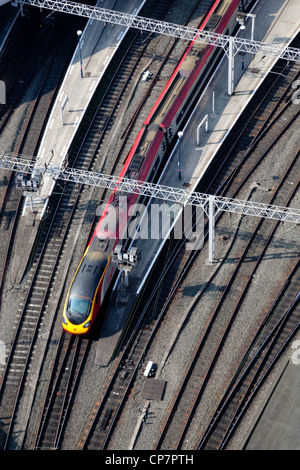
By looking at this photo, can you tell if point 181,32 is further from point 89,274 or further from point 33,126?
point 89,274

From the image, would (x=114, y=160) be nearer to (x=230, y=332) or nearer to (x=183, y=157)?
(x=183, y=157)

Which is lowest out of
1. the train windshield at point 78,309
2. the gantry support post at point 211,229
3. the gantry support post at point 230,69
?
the train windshield at point 78,309

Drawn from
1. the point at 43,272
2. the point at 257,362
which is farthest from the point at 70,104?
the point at 257,362

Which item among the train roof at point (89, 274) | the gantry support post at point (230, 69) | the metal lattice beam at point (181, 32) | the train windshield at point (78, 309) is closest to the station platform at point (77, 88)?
the metal lattice beam at point (181, 32)

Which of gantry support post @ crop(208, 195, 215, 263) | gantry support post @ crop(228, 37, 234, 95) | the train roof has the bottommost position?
the train roof

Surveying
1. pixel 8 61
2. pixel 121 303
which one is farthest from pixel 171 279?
pixel 8 61

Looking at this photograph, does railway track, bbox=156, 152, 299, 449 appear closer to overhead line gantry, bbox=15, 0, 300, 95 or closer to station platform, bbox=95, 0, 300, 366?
station platform, bbox=95, 0, 300, 366

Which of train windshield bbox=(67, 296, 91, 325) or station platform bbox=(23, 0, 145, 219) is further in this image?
station platform bbox=(23, 0, 145, 219)

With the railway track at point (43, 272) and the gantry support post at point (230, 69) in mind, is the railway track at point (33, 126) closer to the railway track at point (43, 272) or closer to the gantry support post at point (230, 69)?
the railway track at point (43, 272)

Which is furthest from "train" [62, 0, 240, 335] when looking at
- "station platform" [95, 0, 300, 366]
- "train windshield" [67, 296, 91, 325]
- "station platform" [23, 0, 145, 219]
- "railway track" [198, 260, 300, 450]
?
"railway track" [198, 260, 300, 450]
